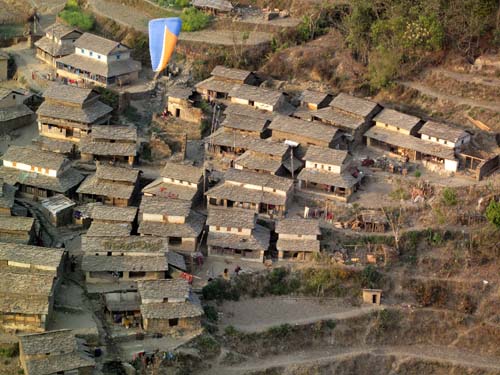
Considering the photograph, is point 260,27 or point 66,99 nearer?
point 66,99

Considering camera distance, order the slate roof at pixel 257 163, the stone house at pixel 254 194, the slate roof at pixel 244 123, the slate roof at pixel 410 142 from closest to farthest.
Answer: the stone house at pixel 254 194
the slate roof at pixel 257 163
the slate roof at pixel 410 142
the slate roof at pixel 244 123

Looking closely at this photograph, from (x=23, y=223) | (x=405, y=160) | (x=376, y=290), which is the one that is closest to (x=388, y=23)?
(x=405, y=160)

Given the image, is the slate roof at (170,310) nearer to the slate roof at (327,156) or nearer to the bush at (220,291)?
the bush at (220,291)

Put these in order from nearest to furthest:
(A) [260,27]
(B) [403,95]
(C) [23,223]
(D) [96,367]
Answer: (D) [96,367], (C) [23,223], (B) [403,95], (A) [260,27]

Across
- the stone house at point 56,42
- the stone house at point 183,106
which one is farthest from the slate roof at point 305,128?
the stone house at point 56,42

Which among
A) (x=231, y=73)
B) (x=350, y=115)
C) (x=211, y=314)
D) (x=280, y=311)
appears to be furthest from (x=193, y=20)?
(x=211, y=314)

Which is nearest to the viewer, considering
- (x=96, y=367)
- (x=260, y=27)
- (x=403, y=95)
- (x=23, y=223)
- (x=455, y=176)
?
(x=96, y=367)

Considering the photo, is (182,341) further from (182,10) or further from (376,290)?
(182,10)
